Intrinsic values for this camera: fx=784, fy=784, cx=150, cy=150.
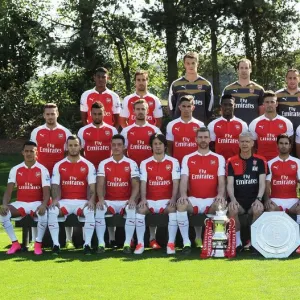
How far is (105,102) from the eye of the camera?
36.6 ft

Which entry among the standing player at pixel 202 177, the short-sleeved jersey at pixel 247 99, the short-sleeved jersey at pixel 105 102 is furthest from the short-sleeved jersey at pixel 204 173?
the short-sleeved jersey at pixel 105 102

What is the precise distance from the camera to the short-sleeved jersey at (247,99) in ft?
35.1

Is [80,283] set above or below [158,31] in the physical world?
below

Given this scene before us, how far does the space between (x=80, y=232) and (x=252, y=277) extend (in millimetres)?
3339

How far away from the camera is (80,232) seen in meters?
10.4

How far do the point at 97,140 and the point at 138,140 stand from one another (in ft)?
1.82

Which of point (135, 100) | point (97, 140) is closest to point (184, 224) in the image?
point (97, 140)

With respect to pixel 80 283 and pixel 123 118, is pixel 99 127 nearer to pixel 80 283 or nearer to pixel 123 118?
pixel 123 118

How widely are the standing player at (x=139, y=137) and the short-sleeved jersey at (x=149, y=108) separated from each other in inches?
19.9

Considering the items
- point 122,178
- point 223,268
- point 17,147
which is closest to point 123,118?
point 122,178

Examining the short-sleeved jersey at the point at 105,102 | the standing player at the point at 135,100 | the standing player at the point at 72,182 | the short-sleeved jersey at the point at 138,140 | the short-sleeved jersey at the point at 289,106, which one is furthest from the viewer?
the short-sleeved jersey at the point at 105,102

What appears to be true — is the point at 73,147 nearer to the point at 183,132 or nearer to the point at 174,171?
the point at 174,171

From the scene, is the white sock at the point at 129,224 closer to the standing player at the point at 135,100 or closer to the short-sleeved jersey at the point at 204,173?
the short-sleeved jersey at the point at 204,173

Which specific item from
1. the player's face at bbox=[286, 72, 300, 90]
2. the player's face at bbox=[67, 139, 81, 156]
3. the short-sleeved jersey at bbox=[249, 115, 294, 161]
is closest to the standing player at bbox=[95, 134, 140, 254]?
the player's face at bbox=[67, 139, 81, 156]
